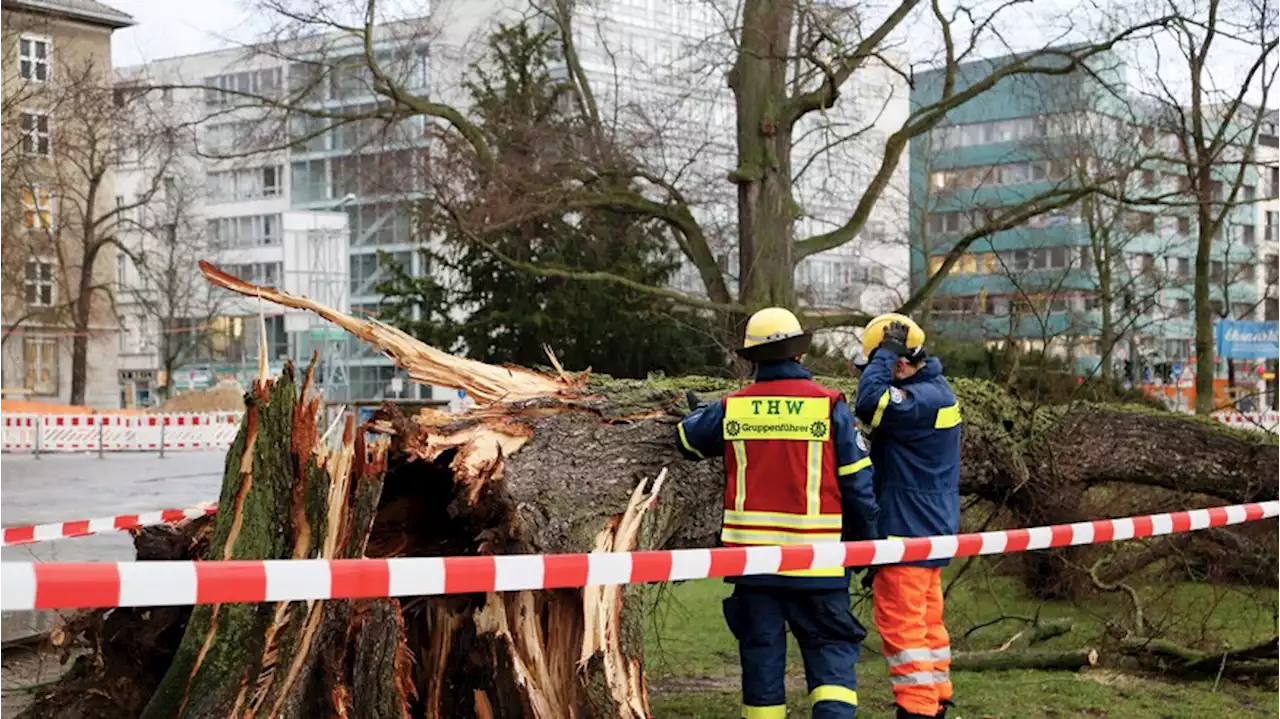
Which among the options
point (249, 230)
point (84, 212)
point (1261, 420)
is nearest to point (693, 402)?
point (1261, 420)

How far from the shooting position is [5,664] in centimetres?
727

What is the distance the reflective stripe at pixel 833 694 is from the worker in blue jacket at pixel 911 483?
608 mm

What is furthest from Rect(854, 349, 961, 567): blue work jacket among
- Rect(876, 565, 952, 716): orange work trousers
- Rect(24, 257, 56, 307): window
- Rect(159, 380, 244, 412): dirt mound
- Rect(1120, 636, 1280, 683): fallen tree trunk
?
Rect(159, 380, 244, 412): dirt mound

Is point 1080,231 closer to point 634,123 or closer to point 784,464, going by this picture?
point 634,123

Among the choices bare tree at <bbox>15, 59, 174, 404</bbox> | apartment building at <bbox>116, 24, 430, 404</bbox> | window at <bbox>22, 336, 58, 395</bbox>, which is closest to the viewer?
bare tree at <bbox>15, 59, 174, 404</bbox>

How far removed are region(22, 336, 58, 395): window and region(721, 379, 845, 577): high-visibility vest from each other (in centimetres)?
4950

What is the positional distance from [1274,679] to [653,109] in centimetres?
1538

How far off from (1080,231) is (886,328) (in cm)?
3955

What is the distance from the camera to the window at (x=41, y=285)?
138ft

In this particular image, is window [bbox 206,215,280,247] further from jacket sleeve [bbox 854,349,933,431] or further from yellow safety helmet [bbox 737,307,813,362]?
yellow safety helmet [bbox 737,307,813,362]

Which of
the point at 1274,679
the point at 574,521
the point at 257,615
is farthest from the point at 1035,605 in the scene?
the point at 257,615

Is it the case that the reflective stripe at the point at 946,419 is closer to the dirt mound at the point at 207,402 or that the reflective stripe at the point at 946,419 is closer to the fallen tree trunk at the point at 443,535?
the fallen tree trunk at the point at 443,535

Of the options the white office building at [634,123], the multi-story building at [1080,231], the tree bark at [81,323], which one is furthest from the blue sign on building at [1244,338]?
the tree bark at [81,323]

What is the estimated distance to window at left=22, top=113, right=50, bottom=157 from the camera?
14.7 m
